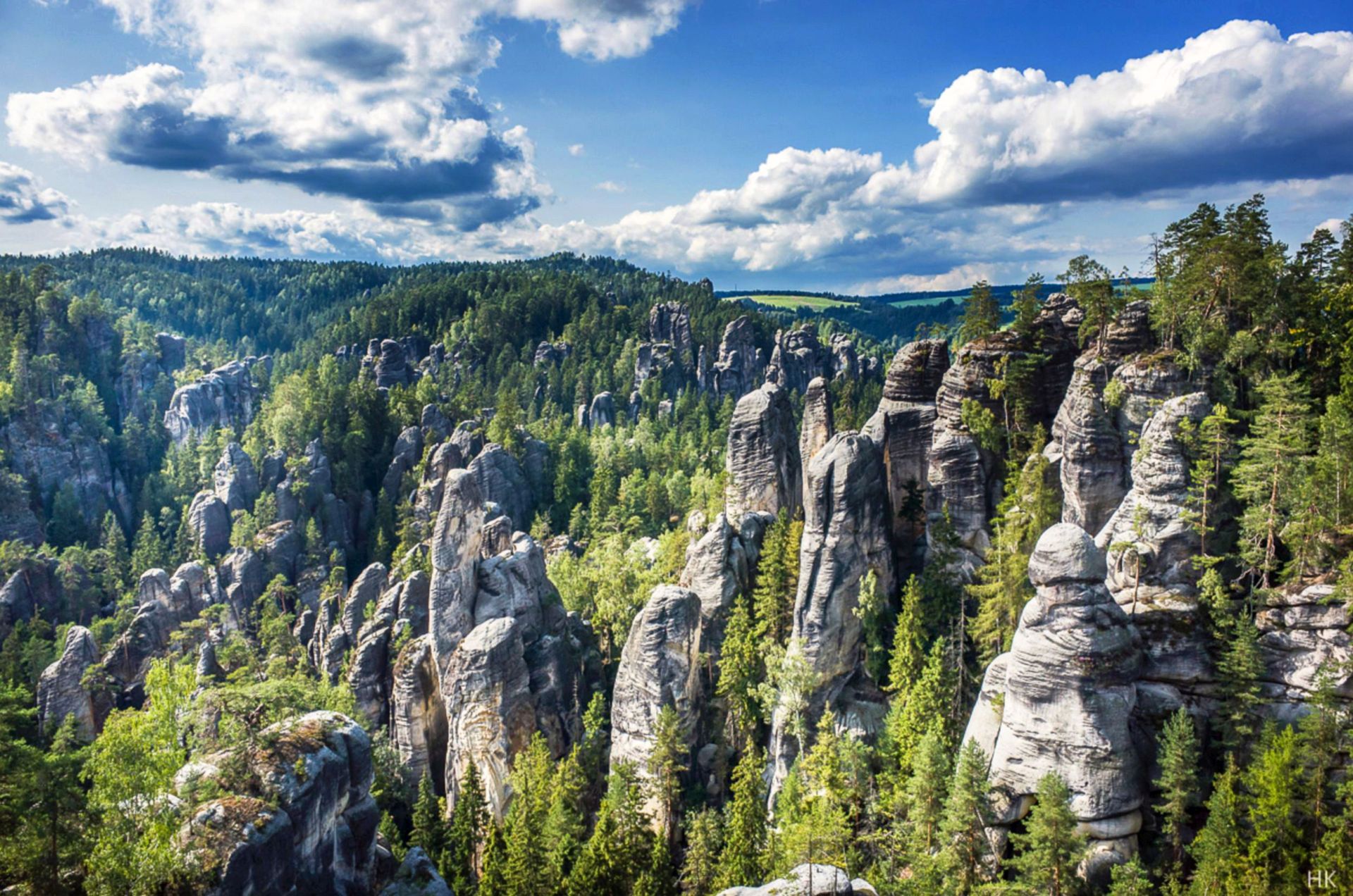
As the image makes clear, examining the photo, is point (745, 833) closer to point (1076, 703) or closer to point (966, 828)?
point (966, 828)

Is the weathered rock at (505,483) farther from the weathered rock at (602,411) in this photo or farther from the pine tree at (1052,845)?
the pine tree at (1052,845)

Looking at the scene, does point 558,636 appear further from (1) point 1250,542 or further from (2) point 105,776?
(1) point 1250,542

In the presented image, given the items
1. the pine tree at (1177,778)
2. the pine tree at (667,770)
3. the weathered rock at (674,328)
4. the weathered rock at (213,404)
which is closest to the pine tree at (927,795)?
the pine tree at (1177,778)

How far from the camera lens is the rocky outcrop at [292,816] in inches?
938

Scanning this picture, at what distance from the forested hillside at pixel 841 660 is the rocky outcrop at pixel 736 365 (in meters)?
51.7

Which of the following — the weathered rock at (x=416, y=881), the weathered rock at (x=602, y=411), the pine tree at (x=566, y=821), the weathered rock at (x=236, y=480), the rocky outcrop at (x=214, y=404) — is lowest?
the pine tree at (x=566, y=821)

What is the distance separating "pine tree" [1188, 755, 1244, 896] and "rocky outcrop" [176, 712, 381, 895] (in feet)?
97.3

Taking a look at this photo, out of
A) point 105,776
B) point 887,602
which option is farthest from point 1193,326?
point 105,776

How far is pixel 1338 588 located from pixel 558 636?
3911 centimetres

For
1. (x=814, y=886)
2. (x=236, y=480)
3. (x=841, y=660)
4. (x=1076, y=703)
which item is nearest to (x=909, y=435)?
(x=841, y=660)

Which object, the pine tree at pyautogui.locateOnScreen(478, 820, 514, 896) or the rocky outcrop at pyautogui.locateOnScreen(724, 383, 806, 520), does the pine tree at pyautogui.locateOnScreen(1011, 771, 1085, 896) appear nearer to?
the pine tree at pyautogui.locateOnScreen(478, 820, 514, 896)

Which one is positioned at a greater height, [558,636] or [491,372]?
[491,372]

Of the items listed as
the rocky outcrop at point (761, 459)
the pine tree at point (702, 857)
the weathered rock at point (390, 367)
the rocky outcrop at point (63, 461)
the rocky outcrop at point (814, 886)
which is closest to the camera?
the rocky outcrop at point (814, 886)

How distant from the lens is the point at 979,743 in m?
32.6
